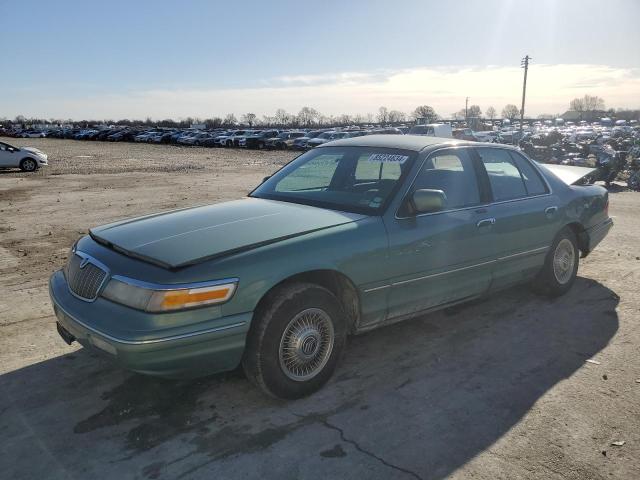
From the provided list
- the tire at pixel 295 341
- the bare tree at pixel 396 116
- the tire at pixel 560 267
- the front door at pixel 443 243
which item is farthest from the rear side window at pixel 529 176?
the bare tree at pixel 396 116

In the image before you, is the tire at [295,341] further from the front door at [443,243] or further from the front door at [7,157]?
the front door at [7,157]

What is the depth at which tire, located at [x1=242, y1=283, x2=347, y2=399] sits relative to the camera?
320 cm

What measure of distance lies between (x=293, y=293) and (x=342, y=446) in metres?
0.93

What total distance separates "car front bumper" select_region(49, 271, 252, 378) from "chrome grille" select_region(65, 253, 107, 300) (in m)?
0.09

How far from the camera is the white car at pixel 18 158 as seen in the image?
68.6 feet

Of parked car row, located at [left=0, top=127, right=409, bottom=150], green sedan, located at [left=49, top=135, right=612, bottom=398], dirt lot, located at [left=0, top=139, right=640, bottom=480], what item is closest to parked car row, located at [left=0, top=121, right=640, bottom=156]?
parked car row, located at [left=0, top=127, right=409, bottom=150]

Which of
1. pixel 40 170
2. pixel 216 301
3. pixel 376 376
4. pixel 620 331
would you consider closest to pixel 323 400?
pixel 376 376

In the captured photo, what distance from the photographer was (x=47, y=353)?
165 inches

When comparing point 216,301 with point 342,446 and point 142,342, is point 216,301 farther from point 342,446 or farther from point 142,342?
point 342,446

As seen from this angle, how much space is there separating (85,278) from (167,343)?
849 millimetres

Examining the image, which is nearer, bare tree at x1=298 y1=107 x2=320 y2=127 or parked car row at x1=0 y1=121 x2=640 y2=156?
parked car row at x1=0 y1=121 x2=640 y2=156

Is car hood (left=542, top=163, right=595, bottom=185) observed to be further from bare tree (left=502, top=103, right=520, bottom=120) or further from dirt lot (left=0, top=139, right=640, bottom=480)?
bare tree (left=502, top=103, right=520, bottom=120)

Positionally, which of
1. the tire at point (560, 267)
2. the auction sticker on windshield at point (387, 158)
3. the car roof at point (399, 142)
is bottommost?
the tire at point (560, 267)

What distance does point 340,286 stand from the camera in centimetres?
365
